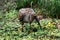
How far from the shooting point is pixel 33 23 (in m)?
7.77

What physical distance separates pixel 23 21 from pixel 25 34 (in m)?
0.43

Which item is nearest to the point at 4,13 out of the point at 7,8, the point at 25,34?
the point at 7,8

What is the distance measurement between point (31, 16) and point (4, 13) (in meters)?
2.30

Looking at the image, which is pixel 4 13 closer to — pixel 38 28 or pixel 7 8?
pixel 7 8

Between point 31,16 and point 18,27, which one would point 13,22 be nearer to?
point 18,27

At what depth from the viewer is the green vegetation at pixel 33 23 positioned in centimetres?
676

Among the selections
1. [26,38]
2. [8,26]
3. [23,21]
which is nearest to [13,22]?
[8,26]

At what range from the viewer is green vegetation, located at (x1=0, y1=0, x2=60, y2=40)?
6.76 m

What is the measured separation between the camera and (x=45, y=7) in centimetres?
873

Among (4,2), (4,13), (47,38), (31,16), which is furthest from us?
(4,2)

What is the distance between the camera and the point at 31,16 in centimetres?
705

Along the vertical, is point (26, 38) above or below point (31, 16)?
below

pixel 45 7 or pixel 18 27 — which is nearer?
pixel 18 27

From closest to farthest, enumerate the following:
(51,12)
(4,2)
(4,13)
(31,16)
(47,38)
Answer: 1. (47,38)
2. (31,16)
3. (51,12)
4. (4,13)
5. (4,2)
